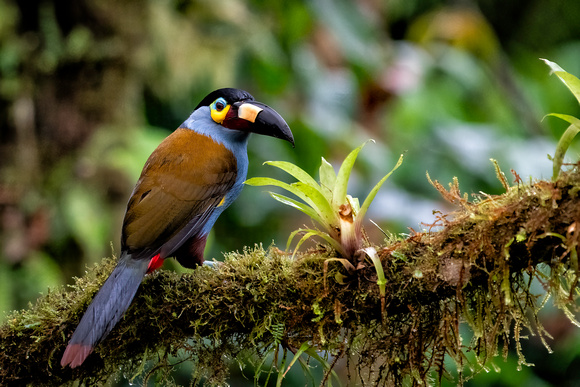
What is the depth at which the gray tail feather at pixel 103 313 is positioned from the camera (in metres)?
1.74

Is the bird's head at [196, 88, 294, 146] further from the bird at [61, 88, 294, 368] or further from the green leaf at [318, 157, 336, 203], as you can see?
the green leaf at [318, 157, 336, 203]

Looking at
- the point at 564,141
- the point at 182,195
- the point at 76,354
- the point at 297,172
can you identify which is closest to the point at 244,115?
the point at 182,195

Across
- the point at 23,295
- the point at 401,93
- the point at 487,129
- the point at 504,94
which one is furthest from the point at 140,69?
the point at 504,94

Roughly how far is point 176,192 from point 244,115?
0.45 metres

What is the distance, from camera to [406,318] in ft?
5.48

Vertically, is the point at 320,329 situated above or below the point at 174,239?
below

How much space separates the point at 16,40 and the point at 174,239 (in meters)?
2.80

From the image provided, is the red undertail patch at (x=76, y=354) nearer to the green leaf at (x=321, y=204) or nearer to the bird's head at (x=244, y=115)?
the green leaf at (x=321, y=204)

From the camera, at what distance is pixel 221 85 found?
4.94 m

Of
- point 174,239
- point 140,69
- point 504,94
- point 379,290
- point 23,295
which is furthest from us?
point 504,94

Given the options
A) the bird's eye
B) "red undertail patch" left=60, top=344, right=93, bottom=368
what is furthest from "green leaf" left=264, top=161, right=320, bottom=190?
the bird's eye

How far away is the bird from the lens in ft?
5.99

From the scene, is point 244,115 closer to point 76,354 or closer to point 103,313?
point 103,313

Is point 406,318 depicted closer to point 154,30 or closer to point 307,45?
A: point 154,30
